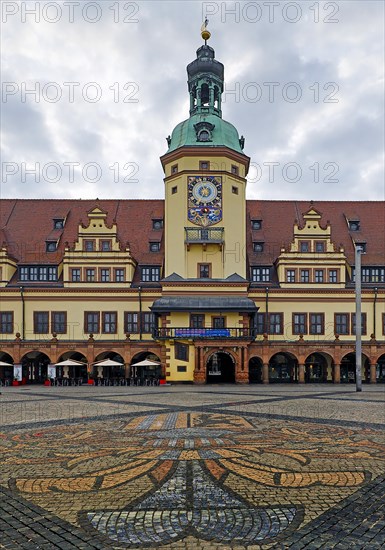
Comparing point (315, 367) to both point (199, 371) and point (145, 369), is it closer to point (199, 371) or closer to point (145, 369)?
point (199, 371)

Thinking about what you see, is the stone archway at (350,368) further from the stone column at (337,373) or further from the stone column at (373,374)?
the stone column at (337,373)

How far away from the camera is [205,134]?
1563 inches

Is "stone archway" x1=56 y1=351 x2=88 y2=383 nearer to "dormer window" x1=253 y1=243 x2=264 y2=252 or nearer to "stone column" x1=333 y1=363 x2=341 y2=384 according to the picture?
"dormer window" x1=253 y1=243 x2=264 y2=252

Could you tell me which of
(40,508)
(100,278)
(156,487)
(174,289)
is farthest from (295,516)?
(100,278)

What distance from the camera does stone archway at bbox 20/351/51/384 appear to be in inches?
1540

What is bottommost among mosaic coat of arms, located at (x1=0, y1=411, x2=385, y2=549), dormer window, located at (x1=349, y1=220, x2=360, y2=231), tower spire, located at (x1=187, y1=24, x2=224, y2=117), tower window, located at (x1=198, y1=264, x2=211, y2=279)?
mosaic coat of arms, located at (x1=0, y1=411, x2=385, y2=549)

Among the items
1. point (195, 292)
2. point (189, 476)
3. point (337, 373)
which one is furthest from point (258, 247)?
point (189, 476)

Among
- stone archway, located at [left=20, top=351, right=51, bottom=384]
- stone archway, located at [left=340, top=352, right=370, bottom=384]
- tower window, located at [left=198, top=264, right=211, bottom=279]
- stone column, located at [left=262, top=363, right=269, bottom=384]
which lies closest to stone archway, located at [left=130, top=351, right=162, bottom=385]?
stone archway, located at [left=20, top=351, right=51, bottom=384]

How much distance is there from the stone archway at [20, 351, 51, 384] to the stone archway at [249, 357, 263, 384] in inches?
655

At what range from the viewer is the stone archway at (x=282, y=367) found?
3950 cm

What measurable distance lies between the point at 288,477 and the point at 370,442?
3931 mm

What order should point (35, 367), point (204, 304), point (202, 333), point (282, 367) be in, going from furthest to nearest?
point (282, 367) < point (35, 367) < point (204, 304) < point (202, 333)

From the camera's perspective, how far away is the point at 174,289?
1501 inches

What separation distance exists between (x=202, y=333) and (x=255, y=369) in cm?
657
